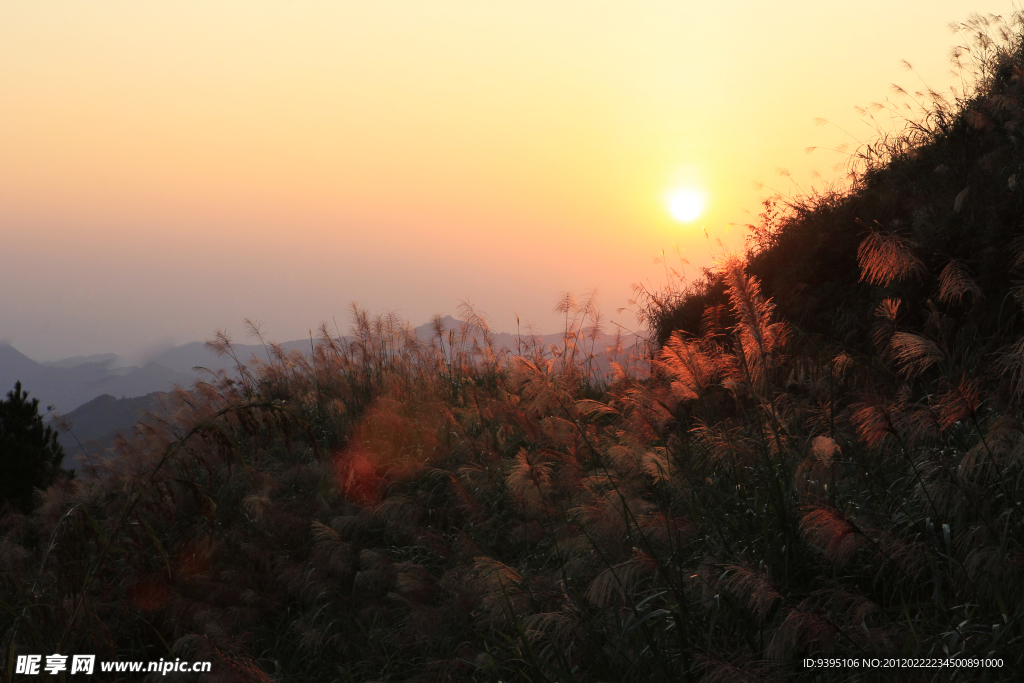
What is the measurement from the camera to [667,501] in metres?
3.77

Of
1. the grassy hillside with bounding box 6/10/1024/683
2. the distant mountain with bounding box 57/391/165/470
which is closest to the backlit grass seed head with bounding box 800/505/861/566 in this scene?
the grassy hillside with bounding box 6/10/1024/683

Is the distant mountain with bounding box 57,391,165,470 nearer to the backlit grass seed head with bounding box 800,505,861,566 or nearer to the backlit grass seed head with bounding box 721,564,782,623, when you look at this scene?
the backlit grass seed head with bounding box 721,564,782,623

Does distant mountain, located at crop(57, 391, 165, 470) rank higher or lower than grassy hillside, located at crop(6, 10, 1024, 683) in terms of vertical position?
higher

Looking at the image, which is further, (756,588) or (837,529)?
(756,588)

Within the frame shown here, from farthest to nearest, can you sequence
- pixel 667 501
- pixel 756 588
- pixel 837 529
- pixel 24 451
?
pixel 24 451 → pixel 667 501 → pixel 756 588 → pixel 837 529

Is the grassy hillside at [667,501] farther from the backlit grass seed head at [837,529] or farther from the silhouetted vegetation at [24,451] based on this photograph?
the silhouetted vegetation at [24,451]

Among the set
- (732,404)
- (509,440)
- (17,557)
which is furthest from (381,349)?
(732,404)

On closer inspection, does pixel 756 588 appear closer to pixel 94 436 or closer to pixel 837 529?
pixel 837 529

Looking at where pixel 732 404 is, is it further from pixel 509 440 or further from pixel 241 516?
pixel 241 516

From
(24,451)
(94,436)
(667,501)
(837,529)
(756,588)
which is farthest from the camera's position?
(94,436)

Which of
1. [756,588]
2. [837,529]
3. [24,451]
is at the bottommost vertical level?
[756,588]

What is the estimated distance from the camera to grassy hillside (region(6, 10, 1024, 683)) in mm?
2314

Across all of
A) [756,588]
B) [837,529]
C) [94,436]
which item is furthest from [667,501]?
[94,436]

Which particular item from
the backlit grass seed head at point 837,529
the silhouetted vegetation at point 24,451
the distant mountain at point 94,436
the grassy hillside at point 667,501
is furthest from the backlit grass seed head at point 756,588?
the silhouetted vegetation at point 24,451
